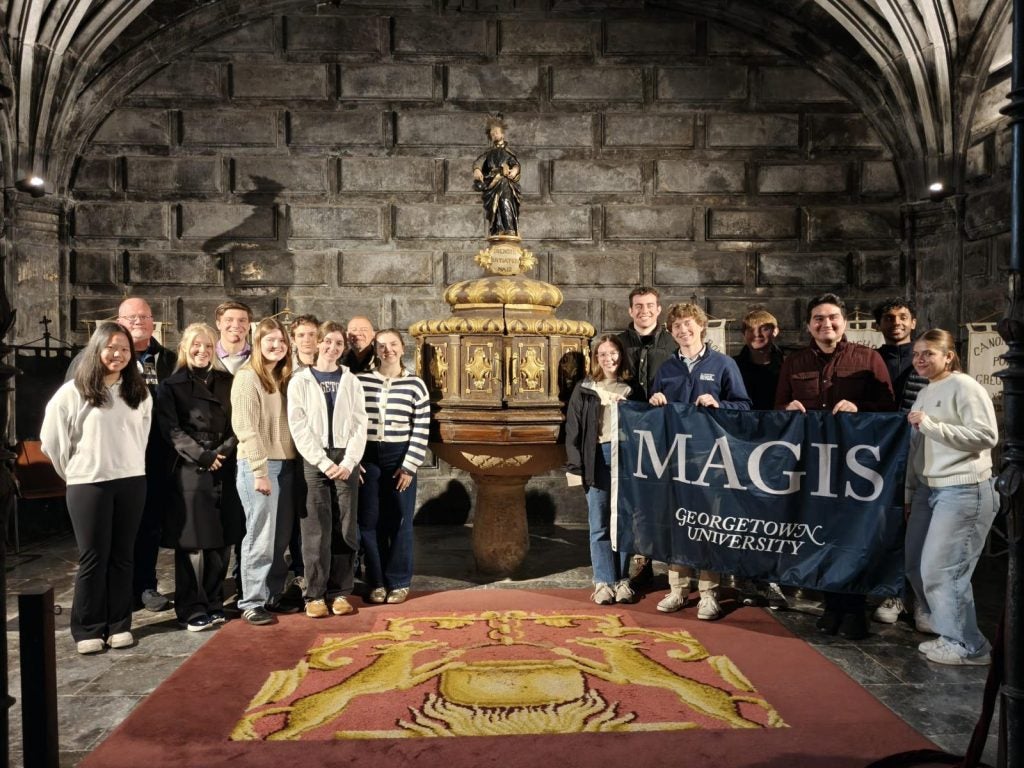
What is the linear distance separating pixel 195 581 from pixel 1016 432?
392 centimetres

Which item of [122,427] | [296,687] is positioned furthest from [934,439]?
[122,427]

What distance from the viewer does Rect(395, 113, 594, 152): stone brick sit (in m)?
7.59

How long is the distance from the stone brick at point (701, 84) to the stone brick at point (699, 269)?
5.02 ft

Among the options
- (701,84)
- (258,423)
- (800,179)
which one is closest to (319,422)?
(258,423)

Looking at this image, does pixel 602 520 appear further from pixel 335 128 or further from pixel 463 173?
pixel 335 128

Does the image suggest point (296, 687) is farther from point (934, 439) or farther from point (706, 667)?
point (934, 439)

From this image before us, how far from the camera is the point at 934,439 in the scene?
3777 mm

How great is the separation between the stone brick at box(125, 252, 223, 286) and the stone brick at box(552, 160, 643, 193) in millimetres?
3433

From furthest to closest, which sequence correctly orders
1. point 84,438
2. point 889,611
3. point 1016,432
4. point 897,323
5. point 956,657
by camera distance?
1. point 897,323
2. point 889,611
3. point 84,438
4. point 956,657
5. point 1016,432

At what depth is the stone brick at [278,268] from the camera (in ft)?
24.7

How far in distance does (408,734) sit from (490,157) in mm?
3916

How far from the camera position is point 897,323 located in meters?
4.63

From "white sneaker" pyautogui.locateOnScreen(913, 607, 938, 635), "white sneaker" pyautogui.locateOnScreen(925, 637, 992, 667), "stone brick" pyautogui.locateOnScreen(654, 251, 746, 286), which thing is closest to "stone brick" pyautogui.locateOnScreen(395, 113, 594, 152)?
"stone brick" pyautogui.locateOnScreen(654, 251, 746, 286)

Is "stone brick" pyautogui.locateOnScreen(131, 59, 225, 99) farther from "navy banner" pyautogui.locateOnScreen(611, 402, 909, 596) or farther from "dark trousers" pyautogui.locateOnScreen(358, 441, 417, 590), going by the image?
"navy banner" pyautogui.locateOnScreen(611, 402, 909, 596)
